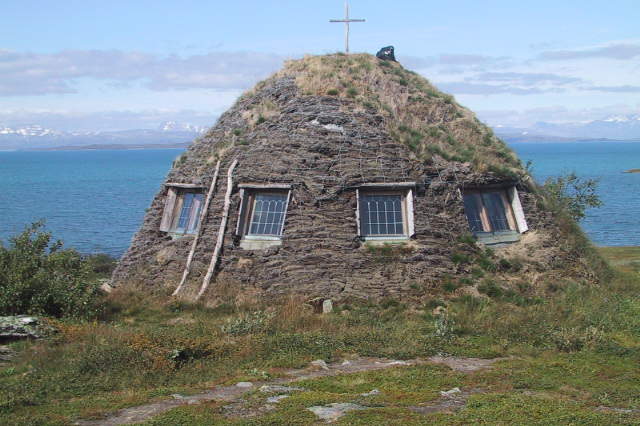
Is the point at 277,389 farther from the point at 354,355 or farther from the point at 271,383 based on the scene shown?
the point at 354,355

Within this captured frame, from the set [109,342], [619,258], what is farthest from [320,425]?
[619,258]

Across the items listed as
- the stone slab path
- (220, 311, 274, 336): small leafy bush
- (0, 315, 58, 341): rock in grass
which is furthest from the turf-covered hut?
(0, 315, 58, 341): rock in grass

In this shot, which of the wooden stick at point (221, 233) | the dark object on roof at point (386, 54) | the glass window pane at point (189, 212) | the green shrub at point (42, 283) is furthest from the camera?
the dark object on roof at point (386, 54)

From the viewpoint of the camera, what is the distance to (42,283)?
17281mm

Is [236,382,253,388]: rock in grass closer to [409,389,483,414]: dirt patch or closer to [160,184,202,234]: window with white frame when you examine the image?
[409,389,483,414]: dirt patch

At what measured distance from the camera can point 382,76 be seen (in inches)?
938

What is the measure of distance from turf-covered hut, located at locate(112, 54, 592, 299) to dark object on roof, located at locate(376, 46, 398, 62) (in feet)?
12.2

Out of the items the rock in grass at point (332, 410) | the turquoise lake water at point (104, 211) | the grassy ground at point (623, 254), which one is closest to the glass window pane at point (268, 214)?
the rock in grass at point (332, 410)

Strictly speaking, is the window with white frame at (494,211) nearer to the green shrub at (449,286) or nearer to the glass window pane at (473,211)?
the glass window pane at (473,211)

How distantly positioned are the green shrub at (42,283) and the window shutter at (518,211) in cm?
1183

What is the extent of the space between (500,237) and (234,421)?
479 inches

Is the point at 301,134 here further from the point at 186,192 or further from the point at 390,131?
the point at 186,192

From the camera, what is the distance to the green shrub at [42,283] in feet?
55.3

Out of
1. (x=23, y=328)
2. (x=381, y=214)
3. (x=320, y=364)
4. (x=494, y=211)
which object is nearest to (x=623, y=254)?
(x=494, y=211)
